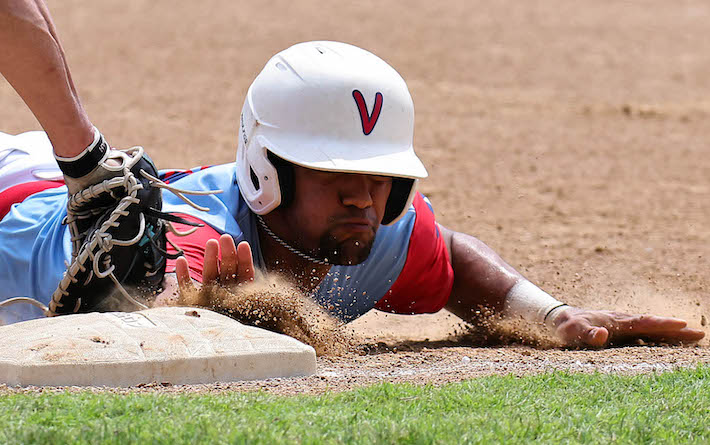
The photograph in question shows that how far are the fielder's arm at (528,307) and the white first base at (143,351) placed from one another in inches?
51.0

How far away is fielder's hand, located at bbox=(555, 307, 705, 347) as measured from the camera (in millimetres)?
4016

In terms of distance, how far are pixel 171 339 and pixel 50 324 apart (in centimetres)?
43

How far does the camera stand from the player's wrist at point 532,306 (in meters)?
4.18

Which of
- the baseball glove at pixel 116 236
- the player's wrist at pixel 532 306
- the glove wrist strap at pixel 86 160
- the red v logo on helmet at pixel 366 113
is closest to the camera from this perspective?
the glove wrist strap at pixel 86 160

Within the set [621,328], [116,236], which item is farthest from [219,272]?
[621,328]

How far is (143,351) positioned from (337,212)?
1.09 metres

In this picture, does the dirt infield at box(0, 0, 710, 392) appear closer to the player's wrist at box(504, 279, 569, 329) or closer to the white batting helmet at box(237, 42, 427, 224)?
the player's wrist at box(504, 279, 569, 329)

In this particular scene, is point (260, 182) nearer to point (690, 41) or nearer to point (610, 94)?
point (610, 94)

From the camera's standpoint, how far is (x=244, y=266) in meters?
3.62

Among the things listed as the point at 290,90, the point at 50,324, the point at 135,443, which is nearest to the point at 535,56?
the point at 290,90

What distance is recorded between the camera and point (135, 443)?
7.38 ft

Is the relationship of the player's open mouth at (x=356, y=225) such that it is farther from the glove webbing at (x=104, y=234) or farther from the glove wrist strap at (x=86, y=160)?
the glove wrist strap at (x=86, y=160)

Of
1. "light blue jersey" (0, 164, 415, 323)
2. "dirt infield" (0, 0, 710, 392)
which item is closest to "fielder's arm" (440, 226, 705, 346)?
"dirt infield" (0, 0, 710, 392)

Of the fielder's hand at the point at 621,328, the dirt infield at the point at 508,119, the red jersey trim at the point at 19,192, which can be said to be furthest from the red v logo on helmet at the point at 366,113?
the red jersey trim at the point at 19,192
